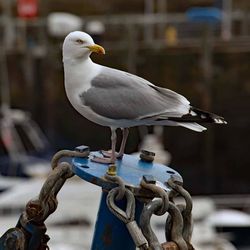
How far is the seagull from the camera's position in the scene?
2416mm

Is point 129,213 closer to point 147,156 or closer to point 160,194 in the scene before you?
point 160,194

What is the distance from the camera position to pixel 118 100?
250cm

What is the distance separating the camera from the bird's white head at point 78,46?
238cm

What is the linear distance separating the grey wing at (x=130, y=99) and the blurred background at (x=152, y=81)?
1127 centimetres

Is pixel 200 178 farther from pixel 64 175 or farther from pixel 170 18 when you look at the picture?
pixel 64 175

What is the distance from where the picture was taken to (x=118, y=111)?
2.46 metres

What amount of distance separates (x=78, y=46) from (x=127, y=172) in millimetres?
428

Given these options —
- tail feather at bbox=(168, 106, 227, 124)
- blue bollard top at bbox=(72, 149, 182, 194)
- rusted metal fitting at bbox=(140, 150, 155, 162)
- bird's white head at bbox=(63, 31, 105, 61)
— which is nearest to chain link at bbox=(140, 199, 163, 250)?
blue bollard top at bbox=(72, 149, 182, 194)

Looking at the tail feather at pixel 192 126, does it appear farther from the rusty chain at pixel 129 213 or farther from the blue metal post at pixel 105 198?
the rusty chain at pixel 129 213

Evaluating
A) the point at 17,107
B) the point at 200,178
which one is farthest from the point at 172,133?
the point at 17,107

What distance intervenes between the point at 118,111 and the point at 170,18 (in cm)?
1925

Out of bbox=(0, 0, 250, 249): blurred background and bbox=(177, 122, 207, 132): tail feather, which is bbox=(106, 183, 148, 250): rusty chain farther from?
bbox=(0, 0, 250, 249): blurred background

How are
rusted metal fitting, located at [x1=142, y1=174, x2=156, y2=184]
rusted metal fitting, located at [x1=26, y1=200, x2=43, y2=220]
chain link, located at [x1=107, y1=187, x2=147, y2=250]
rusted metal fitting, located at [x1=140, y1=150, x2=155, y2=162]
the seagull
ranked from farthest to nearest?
1. the seagull
2. rusted metal fitting, located at [x1=140, y1=150, x2=155, y2=162]
3. rusted metal fitting, located at [x1=26, y1=200, x2=43, y2=220]
4. rusted metal fitting, located at [x1=142, y1=174, x2=156, y2=184]
5. chain link, located at [x1=107, y1=187, x2=147, y2=250]

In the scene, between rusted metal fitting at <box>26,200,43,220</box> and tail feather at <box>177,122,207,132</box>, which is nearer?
rusted metal fitting at <box>26,200,43,220</box>
